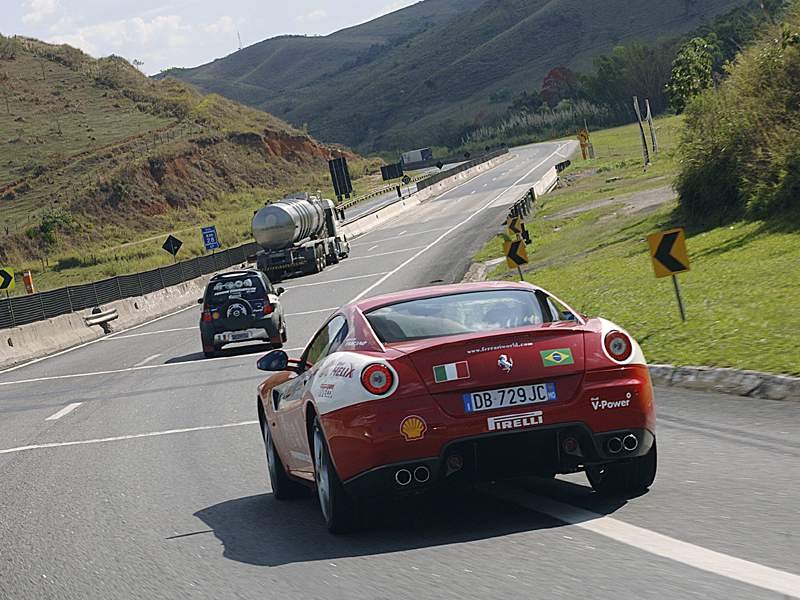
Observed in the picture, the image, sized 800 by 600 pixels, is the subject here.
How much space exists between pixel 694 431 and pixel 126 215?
304ft

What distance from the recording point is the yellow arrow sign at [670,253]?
1485 centimetres

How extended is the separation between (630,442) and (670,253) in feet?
25.5

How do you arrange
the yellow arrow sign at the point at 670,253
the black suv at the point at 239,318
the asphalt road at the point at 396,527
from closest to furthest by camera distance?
the asphalt road at the point at 396,527 < the yellow arrow sign at the point at 670,253 < the black suv at the point at 239,318

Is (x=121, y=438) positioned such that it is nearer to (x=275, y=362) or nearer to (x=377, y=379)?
(x=275, y=362)

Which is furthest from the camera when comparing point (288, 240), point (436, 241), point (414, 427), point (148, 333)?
point (436, 241)

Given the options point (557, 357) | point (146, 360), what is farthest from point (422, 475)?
point (146, 360)

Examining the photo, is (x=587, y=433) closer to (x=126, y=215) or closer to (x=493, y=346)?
(x=493, y=346)

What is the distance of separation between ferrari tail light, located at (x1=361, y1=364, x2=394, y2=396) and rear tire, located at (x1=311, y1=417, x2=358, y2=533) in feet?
1.83

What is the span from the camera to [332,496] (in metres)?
7.49

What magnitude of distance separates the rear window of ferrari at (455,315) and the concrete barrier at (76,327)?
22.0 meters

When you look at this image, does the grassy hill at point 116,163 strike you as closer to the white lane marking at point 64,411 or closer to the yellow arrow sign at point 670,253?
the white lane marking at point 64,411

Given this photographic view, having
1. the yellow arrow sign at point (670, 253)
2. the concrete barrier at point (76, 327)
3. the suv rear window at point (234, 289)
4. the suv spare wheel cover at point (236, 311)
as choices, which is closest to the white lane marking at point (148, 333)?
the concrete barrier at point (76, 327)

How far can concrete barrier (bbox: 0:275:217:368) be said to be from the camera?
103ft

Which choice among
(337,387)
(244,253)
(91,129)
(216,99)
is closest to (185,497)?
(337,387)
